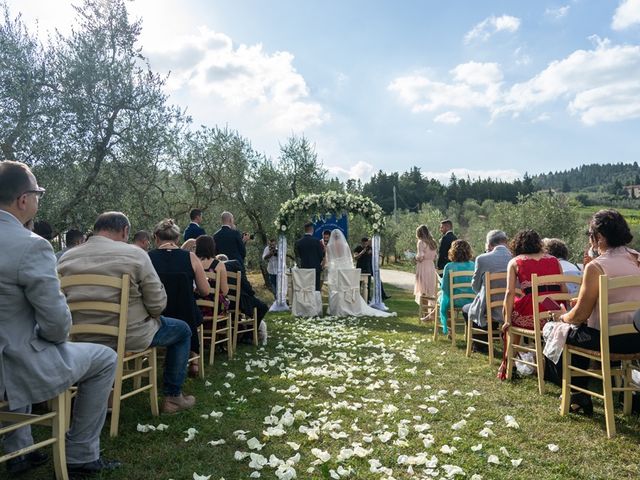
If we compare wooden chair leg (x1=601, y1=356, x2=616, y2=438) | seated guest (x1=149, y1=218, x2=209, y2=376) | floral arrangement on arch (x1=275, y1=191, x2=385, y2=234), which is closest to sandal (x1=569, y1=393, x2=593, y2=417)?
wooden chair leg (x1=601, y1=356, x2=616, y2=438)

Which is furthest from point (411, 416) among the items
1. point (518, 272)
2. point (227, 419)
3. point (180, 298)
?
point (180, 298)

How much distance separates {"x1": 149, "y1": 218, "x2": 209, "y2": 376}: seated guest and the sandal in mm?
3926

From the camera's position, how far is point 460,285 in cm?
742

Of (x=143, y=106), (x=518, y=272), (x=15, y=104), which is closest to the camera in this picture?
(x=518, y=272)

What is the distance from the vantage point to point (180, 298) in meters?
5.05

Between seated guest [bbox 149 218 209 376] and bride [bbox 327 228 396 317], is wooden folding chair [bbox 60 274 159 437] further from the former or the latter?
bride [bbox 327 228 396 317]

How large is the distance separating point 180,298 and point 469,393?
3.31m

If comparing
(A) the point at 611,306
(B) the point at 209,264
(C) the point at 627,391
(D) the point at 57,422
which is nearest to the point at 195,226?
(B) the point at 209,264

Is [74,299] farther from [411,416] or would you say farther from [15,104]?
[15,104]

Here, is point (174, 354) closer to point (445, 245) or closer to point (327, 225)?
point (445, 245)

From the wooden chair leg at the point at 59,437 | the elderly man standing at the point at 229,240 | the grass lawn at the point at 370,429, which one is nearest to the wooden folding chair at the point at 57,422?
the wooden chair leg at the point at 59,437

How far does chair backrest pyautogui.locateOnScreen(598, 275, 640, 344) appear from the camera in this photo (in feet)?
12.1

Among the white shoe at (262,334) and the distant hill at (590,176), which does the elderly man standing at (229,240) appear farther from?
the distant hill at (590,176)

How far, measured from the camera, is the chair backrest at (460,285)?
284 inches
